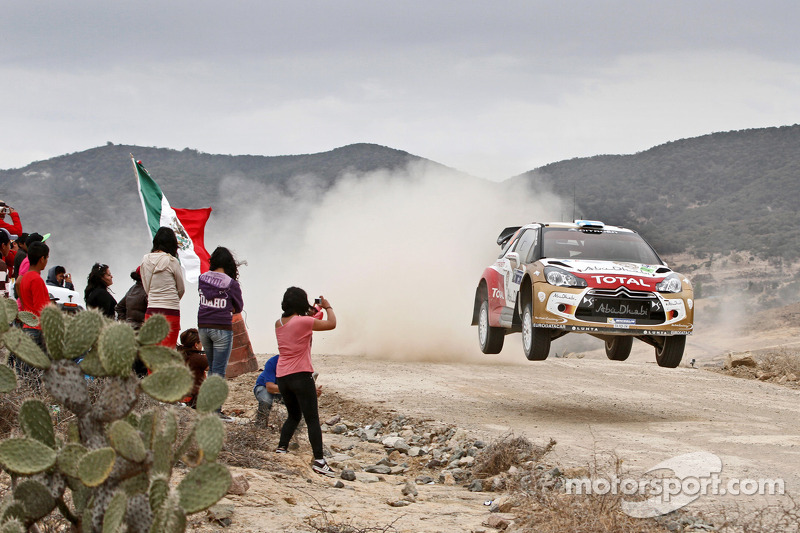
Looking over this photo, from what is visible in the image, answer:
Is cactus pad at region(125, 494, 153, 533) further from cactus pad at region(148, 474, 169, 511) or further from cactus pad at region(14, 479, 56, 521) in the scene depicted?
cactus pad at region(14, 479, 56, 521)

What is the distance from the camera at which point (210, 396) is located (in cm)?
402

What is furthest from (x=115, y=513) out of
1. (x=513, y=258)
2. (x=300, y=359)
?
(x=513, y=258)

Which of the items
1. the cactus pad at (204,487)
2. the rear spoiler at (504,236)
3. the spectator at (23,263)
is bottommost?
the cactus pad at (204,487)

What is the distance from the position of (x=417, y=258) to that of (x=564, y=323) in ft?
52.2

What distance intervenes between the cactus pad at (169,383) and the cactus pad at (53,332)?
0.41 metres

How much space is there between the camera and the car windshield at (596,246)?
11.2 metres

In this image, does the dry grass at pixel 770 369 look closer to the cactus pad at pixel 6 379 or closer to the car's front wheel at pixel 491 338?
the car's front wheel at pixel 491 338

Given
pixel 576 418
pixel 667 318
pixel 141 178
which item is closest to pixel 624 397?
pixel 576 418

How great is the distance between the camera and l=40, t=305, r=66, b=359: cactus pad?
3.89 metres

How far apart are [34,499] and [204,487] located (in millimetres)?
823

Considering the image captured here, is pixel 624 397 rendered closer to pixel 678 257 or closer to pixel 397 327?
pixel 397 327

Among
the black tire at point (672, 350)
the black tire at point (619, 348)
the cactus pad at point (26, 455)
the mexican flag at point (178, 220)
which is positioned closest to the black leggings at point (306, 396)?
the cactus pad at point (26, 455)

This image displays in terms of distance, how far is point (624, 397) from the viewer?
14.0 m

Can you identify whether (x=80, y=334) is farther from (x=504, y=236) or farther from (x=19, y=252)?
(x=504, y=236)
